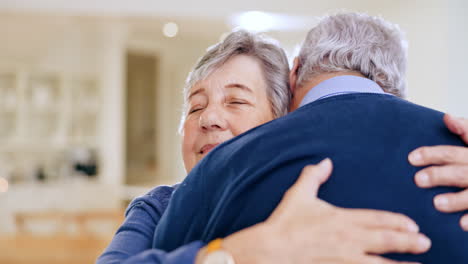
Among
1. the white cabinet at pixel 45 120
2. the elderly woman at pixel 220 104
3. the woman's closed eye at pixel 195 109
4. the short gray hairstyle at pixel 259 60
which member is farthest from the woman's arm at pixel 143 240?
the white cabinet at pixel 45 120

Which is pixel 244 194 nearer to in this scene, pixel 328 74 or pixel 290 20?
pixel 328 74

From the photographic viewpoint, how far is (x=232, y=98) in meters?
1.27

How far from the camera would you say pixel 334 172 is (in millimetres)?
746

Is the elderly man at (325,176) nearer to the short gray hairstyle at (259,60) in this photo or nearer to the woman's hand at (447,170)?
the woman's hand at (447,170)

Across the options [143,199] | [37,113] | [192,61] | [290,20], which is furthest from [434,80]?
[37,113]

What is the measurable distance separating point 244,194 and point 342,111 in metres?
0.23

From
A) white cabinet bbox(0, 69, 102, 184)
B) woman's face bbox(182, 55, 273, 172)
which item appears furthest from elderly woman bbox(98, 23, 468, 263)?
white cabinet bbox(0, 69, 102, 184)

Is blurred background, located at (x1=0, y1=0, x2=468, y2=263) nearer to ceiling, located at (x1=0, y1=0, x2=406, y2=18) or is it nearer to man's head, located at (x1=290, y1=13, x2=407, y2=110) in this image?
ceiling, located at (x1=0, y1=0, x2=406, y2=18)

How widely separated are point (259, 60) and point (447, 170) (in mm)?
695

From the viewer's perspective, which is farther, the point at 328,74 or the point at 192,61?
the point at 192,61

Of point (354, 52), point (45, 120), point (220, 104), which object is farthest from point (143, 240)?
point (45, 120)

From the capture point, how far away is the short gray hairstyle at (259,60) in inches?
51.3

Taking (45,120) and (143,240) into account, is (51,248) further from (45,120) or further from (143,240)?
(45,120)

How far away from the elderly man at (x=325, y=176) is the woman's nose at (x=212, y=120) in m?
0.38
